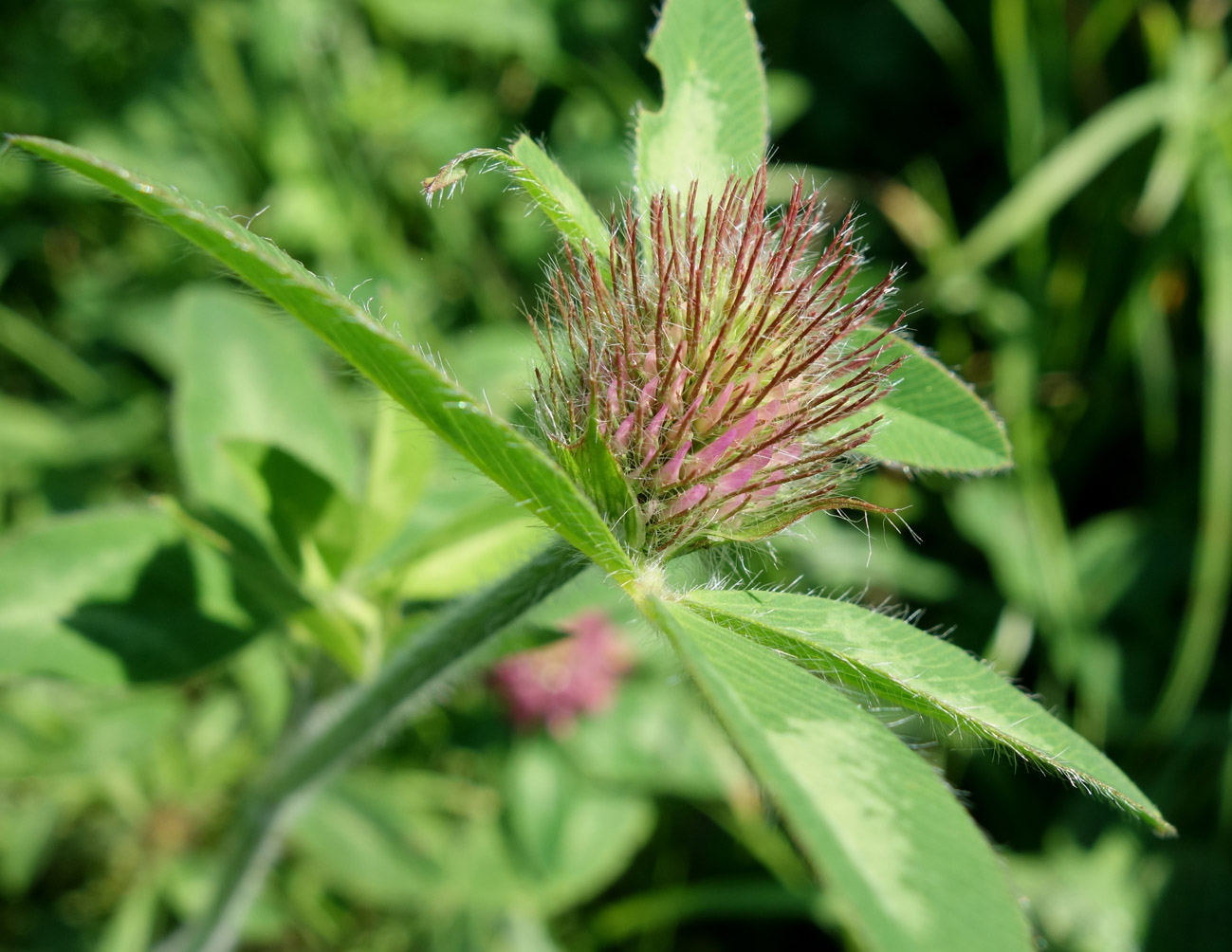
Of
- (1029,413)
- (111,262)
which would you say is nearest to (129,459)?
(111,262)

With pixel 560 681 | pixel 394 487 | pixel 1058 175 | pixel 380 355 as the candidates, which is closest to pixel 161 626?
pixel 394 487

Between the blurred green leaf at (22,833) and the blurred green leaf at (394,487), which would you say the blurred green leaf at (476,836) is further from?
the blurred green leaf at (394,487)

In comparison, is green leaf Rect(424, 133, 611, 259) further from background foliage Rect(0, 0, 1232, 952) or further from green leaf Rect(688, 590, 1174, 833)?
background foliage Rect(0, 0, 1232, 952)

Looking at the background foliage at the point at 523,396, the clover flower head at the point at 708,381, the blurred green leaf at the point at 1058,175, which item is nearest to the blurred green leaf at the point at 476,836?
the background foliage at the point at 523,396

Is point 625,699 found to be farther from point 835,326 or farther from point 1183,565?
point 835,326

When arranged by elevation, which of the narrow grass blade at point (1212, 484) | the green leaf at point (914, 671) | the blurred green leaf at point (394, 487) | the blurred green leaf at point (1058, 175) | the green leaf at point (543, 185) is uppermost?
the green leaf at point (543, 185)

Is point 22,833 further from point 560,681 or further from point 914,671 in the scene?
point 914,671
